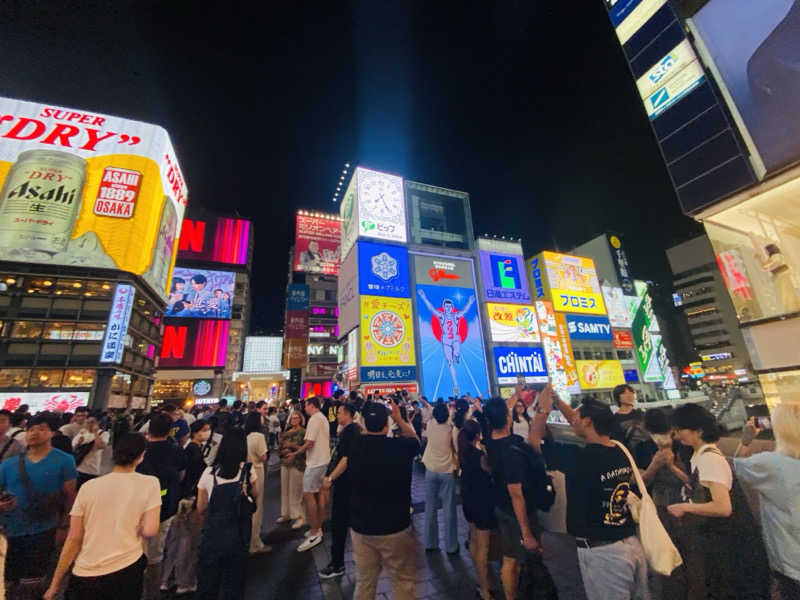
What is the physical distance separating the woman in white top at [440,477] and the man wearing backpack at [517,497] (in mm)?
1474

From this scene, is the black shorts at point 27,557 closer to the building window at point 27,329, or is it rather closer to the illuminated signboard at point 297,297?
the building window at point 27,329

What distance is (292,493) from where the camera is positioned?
20.8ft

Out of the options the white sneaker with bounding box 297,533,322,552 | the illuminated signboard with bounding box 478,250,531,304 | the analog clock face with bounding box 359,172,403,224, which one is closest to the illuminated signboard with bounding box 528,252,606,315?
the illuminated signboard with bounding box 478,250,531,304

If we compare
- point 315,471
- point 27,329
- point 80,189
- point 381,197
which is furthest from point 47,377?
point 315,471

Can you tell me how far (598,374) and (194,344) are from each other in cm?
5198

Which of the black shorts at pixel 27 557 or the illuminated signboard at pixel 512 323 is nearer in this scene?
the black shorts at pixel 27 557

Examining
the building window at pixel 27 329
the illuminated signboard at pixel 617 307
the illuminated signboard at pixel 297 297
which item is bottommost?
the building window at pixel 27 329

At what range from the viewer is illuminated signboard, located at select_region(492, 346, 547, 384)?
96.6ft

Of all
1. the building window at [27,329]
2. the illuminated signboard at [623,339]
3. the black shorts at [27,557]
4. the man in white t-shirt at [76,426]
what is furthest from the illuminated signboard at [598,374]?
the building window at [27,329]

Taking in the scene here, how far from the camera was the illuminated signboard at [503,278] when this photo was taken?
3219cm

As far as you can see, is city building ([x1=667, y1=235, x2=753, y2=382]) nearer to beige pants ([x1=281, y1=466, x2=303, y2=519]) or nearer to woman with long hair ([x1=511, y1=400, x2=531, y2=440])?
woman with long hair ([x1=511, y1=400, x2=531, y2=440])

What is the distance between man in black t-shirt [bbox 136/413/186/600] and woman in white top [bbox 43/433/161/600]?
1284 mm

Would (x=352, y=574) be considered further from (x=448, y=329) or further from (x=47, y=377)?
(x=47, y=377)

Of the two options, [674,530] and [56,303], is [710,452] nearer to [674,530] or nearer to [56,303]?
[674,530]
